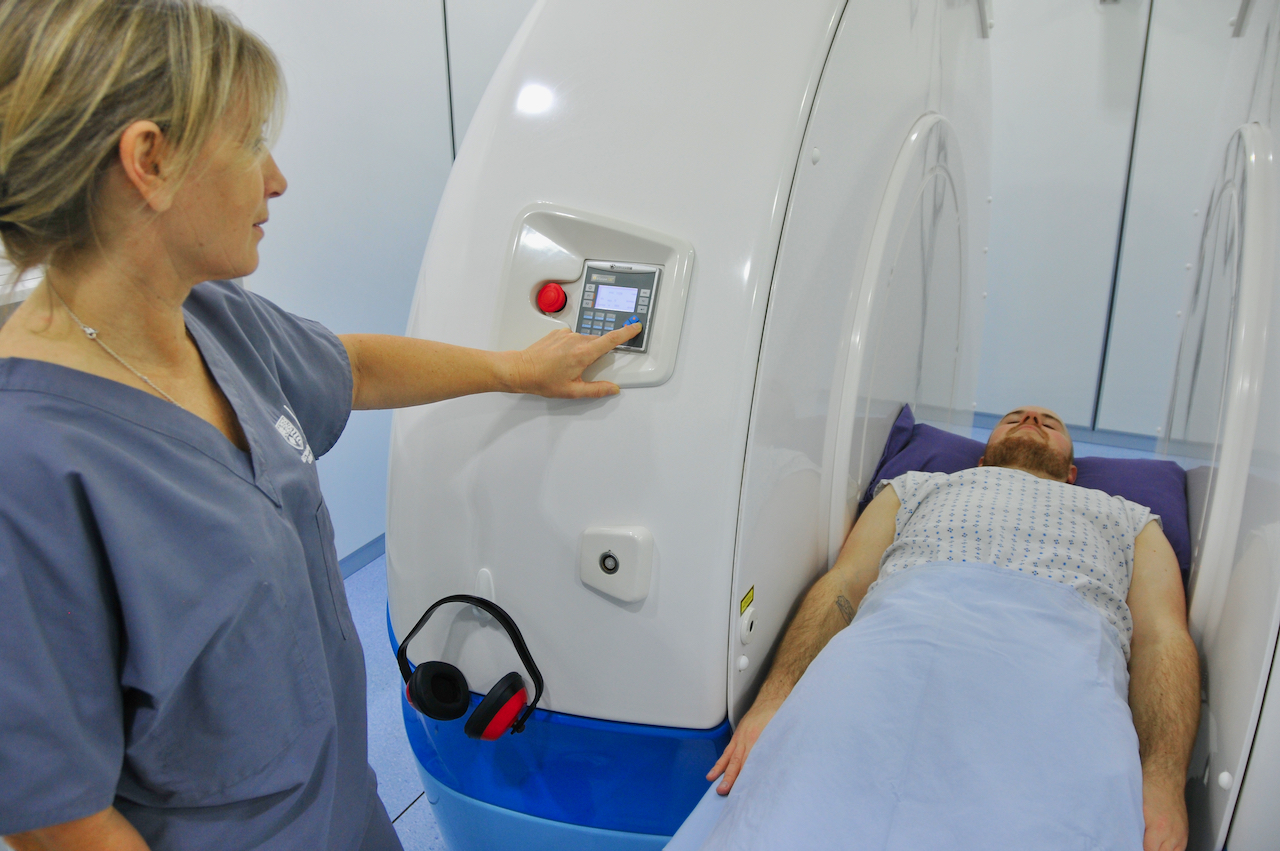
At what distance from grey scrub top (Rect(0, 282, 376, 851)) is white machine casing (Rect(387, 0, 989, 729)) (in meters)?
0.29

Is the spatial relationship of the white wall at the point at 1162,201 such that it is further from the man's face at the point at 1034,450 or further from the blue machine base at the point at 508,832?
the blue machine base at the point at 508,832

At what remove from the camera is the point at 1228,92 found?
1.96 m

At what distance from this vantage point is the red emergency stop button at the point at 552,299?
115 cm

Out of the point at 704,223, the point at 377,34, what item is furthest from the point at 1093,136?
the point at 704,223

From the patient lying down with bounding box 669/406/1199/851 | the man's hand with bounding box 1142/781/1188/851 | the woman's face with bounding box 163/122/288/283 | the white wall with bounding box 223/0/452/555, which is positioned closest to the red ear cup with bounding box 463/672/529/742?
the patient lying down with bounding box 669/406/1199/851

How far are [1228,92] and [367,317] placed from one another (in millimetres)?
2243

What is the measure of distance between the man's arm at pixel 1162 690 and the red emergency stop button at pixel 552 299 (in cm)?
97

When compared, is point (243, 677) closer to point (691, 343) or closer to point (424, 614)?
point (424, 614)

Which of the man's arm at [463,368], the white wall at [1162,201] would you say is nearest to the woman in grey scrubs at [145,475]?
the man's arm at [463,368]

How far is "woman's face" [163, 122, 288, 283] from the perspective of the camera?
0.68m

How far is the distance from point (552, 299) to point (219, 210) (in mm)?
499

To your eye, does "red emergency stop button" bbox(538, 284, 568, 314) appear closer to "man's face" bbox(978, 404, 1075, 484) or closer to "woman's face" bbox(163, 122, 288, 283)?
"woman's face" bbox(163, 122, 288, 283)

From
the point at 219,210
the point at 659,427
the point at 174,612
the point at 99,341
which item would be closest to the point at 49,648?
the point at 174,612

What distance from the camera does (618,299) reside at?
3.70 ft
